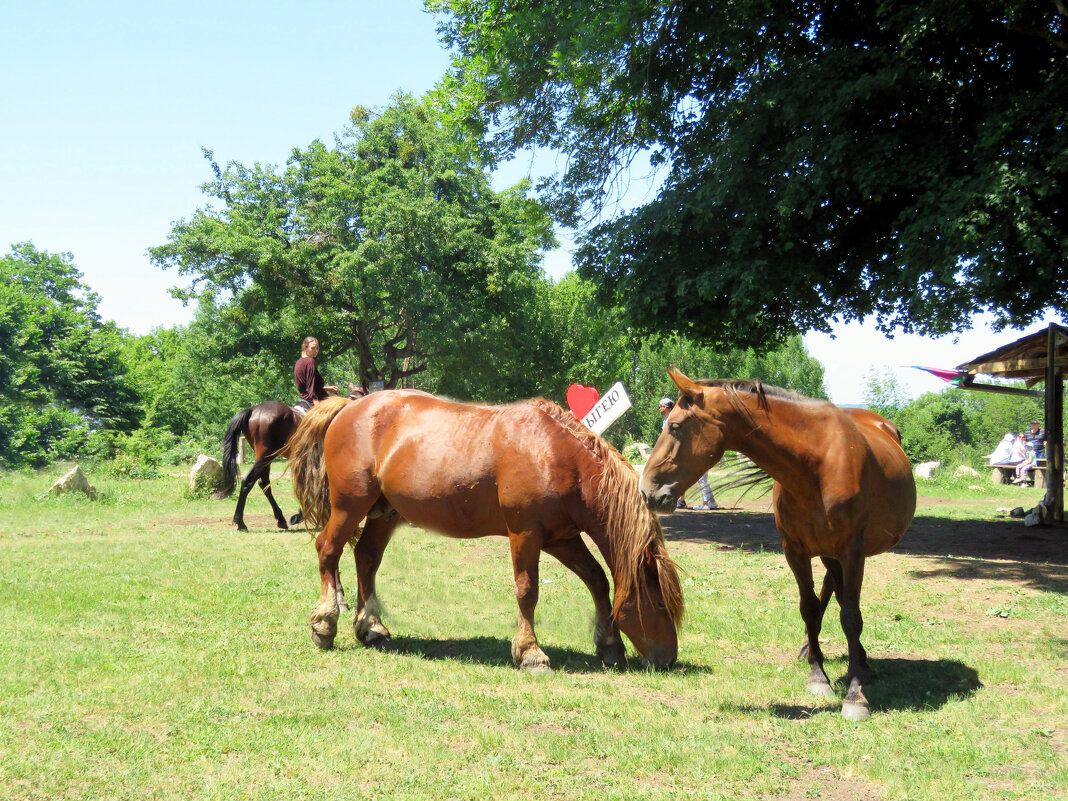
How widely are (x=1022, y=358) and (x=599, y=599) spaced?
493 inches

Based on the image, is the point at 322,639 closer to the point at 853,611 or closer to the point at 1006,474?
the point at 853,611

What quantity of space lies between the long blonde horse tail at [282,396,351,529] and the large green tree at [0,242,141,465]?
26.3 m

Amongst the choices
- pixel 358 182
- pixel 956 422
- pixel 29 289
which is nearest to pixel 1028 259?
pixel 358 182

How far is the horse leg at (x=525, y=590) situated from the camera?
586cm

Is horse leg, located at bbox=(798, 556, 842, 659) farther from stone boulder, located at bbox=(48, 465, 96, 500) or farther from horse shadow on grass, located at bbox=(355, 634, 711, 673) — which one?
stone boulder, located at bbox=(48, 465, 96, 500)

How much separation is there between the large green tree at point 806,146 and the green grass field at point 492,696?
4035 mm

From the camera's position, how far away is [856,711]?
15.8 feet

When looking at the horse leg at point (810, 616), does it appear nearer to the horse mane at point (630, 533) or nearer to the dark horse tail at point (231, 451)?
the horse mane at point (630, 533)

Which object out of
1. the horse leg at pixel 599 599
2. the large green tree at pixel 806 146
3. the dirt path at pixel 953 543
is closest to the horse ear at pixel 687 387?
the horse leg at pixel 599 599

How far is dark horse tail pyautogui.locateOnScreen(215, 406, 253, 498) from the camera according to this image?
13.8 meters

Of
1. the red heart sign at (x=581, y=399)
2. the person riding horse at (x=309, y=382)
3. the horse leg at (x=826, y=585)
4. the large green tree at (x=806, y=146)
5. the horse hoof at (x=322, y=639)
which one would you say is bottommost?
the horse hoof at (x=322, y=639)

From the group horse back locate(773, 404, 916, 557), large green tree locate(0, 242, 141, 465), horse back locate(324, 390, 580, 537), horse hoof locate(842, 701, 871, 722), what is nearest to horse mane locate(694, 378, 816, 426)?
horse back locate(773, 404, 916, 557)

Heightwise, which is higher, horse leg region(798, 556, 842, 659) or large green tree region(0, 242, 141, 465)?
large green tree region(0, 242, 141, 465)

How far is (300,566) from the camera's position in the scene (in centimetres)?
1006
